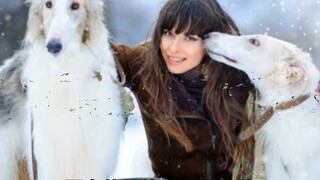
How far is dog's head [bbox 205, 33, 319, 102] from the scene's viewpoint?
1.48 m

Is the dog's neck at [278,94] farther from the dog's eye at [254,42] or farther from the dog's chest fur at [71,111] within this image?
the dog's chest fur at [71,111]

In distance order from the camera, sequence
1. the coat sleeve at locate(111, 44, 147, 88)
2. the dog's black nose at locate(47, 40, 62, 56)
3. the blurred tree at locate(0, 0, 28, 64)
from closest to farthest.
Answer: the dog's black nose at locate(47, 40, 62, 56) < the blurred tree at locate(0, 0, 28, 64) < the coat sleeve at locate(111, 44, 147, 88)

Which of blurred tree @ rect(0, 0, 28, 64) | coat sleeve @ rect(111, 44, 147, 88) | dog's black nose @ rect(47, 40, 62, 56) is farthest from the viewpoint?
coat sleeve @ rect(111, 44, 147, 88)

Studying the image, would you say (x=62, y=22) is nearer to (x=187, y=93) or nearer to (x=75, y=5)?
(x=75, y=5)

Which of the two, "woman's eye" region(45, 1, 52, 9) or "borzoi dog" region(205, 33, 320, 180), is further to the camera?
"borzoi dog" region(205, 33, 320, 180)

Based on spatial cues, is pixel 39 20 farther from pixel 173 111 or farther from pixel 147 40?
pixel 173 111

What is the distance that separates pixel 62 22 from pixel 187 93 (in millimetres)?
418

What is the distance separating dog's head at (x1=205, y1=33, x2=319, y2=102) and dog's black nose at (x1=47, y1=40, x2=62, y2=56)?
1.21ft

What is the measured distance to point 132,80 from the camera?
1570 millimetres

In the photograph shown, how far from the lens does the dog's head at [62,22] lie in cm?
133

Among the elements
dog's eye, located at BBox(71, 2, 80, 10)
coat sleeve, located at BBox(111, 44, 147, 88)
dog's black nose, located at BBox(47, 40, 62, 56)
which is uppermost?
dog's eye, located at BBox(71, 2, 80, 10)

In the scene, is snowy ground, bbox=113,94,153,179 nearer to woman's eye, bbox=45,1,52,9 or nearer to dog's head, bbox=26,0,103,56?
Answer: dog's head, bbox=26,0,103,56

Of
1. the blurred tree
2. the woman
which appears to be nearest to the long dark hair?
the woman

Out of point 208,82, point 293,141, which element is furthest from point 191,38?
point 293,141
